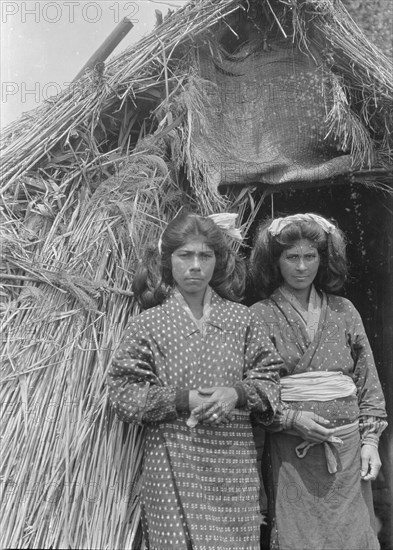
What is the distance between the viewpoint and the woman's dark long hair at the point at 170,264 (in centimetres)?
332

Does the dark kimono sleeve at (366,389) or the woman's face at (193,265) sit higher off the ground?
the woman's face at (193,265)

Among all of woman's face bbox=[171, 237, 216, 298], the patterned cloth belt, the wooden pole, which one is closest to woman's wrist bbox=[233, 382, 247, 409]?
the patterned cloth belt

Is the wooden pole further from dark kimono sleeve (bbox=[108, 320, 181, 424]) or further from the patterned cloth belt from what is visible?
the patterned cloth belt

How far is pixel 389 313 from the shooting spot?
15.6 ft

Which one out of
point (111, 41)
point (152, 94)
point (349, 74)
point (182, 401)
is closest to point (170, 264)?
point (182, 401)

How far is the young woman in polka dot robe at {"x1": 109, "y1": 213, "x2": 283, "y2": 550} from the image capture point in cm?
307

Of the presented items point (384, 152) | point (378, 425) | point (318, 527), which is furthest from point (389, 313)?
point (318, 527)

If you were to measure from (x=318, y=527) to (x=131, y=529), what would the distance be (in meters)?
0.73

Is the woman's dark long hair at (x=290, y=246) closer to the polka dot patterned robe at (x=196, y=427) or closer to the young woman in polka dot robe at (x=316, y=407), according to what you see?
the young woman in polka dot robe at (x=316, y=407)

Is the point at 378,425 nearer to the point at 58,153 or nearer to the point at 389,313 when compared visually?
the point at 389,313

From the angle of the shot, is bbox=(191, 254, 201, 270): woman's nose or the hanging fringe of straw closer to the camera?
bbox=(191, 254, 201, 270): woman's nose

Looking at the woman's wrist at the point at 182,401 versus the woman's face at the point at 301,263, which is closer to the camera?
the woman's wrist at the point at 182,401

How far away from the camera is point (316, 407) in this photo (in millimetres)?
3389

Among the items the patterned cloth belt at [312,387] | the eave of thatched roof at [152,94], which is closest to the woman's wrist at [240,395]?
the patterned cloth belt at [312,387]
